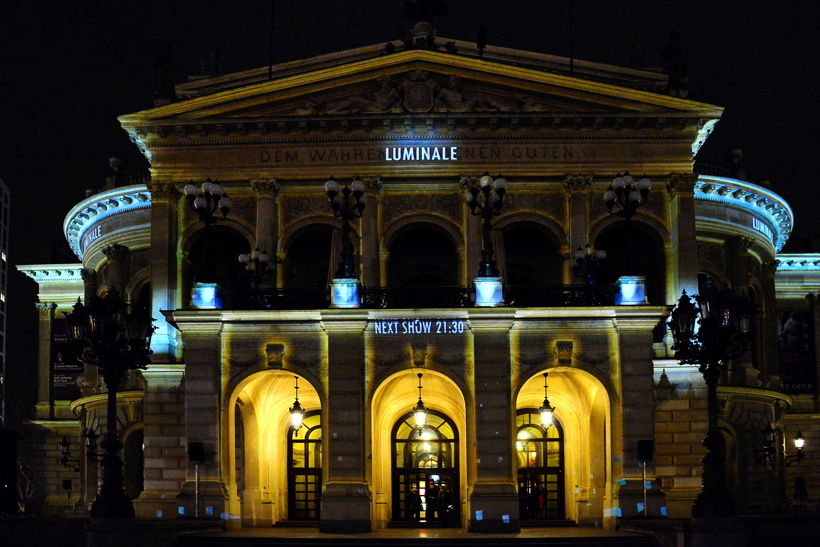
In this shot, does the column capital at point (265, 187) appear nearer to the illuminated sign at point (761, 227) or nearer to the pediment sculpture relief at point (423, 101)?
the pediment sculpture relief at point (423, 101)

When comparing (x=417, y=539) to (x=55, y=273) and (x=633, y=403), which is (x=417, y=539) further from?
(x=55, y=273)

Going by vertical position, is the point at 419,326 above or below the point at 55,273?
below

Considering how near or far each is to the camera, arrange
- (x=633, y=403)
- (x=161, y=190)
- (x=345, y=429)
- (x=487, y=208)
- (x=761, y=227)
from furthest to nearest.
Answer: (x=761, y=227) < (x=161, y=190) < (x=633, y=403) < (x=345, y=429) < (x=487, y=208)

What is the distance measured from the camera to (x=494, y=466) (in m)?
39.0

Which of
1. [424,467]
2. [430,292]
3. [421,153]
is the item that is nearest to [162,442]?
[424,467]

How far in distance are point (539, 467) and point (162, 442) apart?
13852 millimetres

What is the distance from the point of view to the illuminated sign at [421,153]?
46938 mm

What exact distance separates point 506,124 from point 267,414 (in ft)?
46.0

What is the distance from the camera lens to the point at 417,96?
46875mm

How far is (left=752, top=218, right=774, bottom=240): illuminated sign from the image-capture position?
53.7 metres

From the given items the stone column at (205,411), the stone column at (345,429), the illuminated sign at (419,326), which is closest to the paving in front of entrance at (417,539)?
the stone column at (345,429)

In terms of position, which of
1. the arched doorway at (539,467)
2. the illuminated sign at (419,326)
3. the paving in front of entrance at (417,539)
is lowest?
the paving in front of entrance at (417,539)

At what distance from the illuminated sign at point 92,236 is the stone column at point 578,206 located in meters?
21.4

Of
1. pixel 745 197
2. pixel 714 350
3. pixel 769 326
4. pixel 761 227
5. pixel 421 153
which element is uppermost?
pixel 421 153
